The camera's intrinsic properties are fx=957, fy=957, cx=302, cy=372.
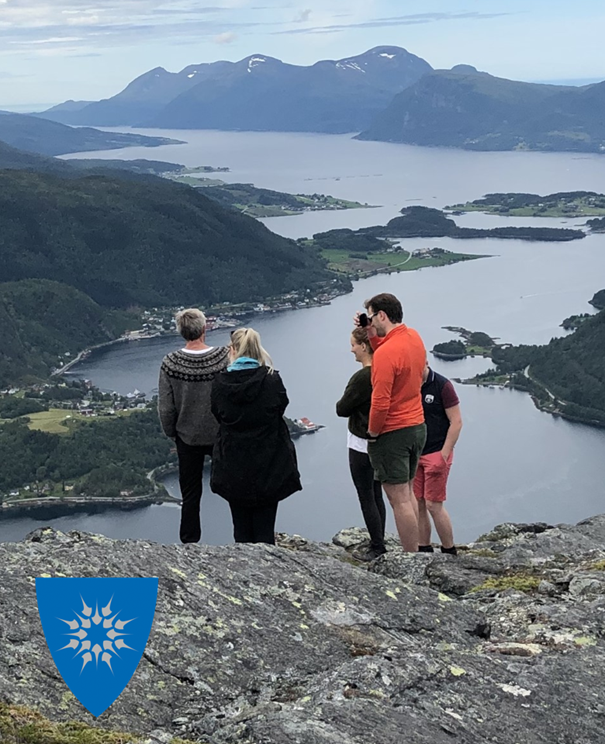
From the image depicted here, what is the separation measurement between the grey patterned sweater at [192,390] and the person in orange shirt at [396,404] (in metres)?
1.19

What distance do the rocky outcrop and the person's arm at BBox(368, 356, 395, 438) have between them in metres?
1.23

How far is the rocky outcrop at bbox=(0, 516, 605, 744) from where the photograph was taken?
3.89 metres

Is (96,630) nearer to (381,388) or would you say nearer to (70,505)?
(381,388)

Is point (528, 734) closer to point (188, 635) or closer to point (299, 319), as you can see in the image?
point (188, 635)

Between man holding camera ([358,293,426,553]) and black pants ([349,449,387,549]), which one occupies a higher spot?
man holding camera ([358,293,426,553])

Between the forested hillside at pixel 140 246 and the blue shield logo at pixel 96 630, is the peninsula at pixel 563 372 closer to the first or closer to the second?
the forested hillside at pixel 140 246

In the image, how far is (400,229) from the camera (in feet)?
537

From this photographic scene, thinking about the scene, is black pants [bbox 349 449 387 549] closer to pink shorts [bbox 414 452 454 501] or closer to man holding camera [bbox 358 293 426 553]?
man holding camera [bbox 358 293 426 553]

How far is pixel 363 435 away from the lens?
7438 millimetres

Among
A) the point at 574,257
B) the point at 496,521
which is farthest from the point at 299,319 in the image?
the point at 496,521

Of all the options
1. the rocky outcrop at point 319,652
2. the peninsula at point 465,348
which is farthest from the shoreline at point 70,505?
the rocky outcrop at point 319,652

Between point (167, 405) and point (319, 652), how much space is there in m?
3.04

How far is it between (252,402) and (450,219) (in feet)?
550

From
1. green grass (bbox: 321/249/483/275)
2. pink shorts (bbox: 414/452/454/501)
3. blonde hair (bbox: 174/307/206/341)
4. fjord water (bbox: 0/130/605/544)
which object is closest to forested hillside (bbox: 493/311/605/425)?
fjord water (bbox: 0/130/605/544)
